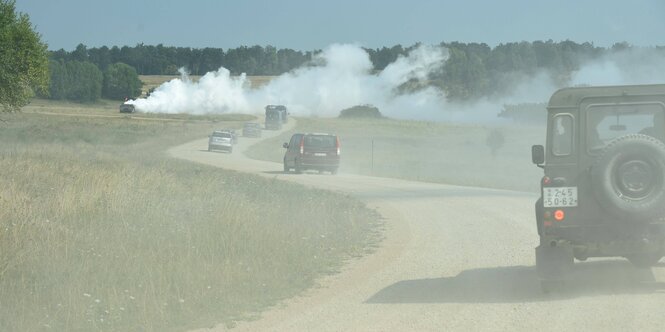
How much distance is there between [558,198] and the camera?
10352mm

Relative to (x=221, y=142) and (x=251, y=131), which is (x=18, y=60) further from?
(x=251, y=131)

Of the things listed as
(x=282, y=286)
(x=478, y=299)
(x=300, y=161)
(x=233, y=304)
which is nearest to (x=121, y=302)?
(x=233, y=304)

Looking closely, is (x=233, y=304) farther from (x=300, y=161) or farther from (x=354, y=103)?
(x=354, y=103)

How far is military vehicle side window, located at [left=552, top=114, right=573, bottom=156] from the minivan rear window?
92.1 ft

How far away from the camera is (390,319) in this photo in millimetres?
9508

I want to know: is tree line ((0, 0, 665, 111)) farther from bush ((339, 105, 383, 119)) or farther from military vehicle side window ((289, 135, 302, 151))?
military vehicle side window ((289, 135, 302, 151))

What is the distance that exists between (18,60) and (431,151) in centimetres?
3405

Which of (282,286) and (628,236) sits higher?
(628,236)

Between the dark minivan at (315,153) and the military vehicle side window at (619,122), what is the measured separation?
28050mm

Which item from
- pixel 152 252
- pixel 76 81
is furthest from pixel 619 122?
pixel 76 81

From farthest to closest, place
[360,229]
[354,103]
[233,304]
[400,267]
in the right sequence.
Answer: [354,103]
[360,229]
[400,267]
[233,304]

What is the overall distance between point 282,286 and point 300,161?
1077 inches

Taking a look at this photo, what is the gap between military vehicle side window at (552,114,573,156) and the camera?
34.9 ft

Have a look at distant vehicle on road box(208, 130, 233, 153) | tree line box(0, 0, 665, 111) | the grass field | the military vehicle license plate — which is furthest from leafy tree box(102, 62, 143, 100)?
the military vehicle license plate
